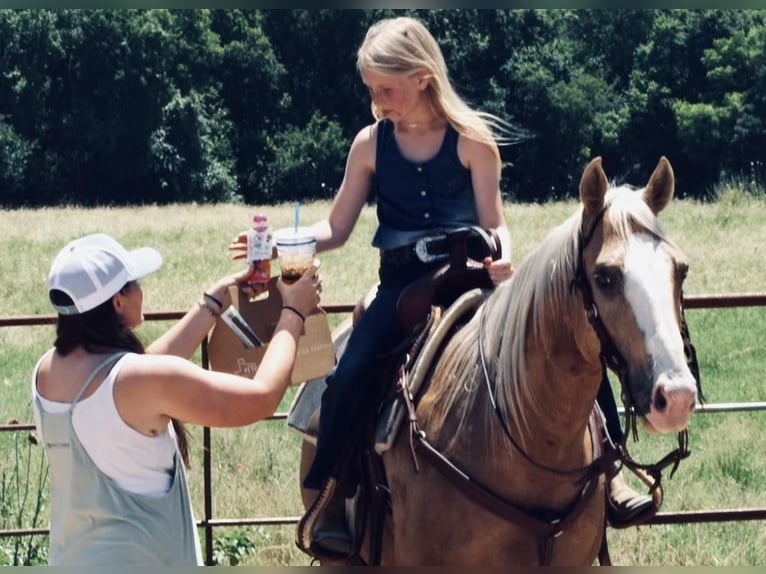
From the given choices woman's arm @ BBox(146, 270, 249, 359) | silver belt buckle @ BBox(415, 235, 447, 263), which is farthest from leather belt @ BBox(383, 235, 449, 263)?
woman's arm @ BBox(146, 270, 249, 359)

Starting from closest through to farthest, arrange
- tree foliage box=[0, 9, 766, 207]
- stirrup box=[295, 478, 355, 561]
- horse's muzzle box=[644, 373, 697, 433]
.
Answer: horse's muzzle box=[644, 373, 697, 433] → stirrup box=[295, 478, 355, 561] → tree foliage box=[0, 9, 766, 207]

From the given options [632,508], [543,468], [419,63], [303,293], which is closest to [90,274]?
[303,293]

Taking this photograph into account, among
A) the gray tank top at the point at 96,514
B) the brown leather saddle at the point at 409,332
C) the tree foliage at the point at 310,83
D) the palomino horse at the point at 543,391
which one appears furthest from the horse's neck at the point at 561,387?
the tree foliage at the point at 310,83

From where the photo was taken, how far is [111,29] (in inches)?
2012

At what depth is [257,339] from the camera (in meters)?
3.98

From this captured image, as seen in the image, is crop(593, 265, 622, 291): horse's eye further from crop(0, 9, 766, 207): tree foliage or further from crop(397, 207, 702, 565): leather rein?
crop(0, 9, 766, 207): tree foliage

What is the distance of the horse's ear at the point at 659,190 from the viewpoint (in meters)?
3.82

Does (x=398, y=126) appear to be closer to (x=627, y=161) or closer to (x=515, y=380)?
(x=515, y=380)

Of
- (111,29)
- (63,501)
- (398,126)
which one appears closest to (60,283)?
(63,501)

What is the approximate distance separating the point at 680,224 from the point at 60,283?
23853 mm

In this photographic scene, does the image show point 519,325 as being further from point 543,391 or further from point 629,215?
point 629,215

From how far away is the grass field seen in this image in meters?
6.82

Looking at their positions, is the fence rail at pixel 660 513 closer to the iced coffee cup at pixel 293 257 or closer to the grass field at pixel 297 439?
the grass field at pixel 297 439

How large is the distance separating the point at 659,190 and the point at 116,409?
1.78 metres
